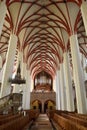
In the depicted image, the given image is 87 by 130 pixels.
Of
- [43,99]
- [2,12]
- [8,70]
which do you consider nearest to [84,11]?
[2,12]

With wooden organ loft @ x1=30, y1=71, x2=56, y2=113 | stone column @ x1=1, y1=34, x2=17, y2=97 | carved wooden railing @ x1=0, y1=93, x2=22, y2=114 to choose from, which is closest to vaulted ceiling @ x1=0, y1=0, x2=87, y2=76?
stone column @ x1=1, y1=34, x2=17, y2=97

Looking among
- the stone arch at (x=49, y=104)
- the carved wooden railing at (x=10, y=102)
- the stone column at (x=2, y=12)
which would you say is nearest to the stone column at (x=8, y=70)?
the carved wooden railing at (x=10, y=102)

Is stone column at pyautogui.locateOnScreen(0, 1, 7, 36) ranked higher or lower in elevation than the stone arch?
higher

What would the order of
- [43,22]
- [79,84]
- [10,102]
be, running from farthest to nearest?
1. [43,22]
2. [79,84]
3. [10,102]

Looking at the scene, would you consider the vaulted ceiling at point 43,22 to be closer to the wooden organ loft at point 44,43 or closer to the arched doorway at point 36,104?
the wooden organ loft at point 44,43

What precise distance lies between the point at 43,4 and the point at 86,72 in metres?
12.0

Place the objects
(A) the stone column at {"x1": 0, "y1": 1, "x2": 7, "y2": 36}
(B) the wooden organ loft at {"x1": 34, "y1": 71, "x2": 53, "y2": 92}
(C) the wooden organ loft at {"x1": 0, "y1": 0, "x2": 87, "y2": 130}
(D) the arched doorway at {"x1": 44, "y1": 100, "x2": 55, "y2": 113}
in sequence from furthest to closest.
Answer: (B) the wooden organ loft at {"x1": 34, "y1": 71, "x2": 53, "y2": 92}, (D) the arched doorway at {"x1": 44, "y1": 100, "x2": 55, "y2": 113}, (C) the wooden organ loft at {"x1": 0, "y1": 0, "x2": 87, "y2": 130}, (A) the stone column at {"x1": 0, "y1": 1, "x2": 7, "y2": 36}

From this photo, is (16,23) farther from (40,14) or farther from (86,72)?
(86,72)

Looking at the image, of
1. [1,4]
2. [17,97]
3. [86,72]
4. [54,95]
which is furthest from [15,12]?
[54,95]

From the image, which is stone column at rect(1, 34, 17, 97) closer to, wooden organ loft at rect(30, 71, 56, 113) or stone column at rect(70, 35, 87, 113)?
stone column at rect(70, 35, 87, 113)

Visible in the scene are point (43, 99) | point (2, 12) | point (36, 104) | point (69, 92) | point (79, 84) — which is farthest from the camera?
point (43, 99)

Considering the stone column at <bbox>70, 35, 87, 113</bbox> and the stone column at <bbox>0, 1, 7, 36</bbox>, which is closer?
the stone column at <bbox>0, 1, 7, 36</bbox>

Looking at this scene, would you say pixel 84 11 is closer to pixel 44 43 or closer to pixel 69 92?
pixel 69 92

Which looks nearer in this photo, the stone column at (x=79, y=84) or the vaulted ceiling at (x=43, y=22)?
the stone column at (x=79, y=84)
